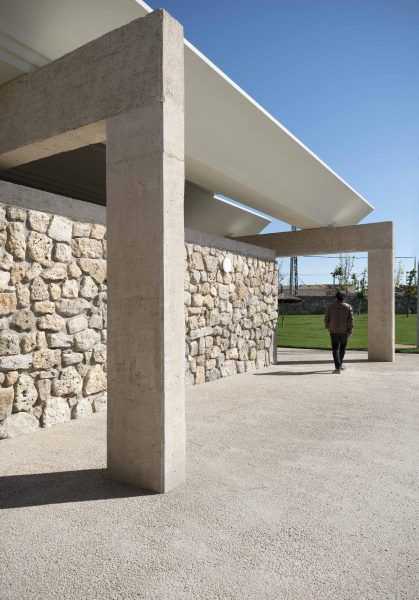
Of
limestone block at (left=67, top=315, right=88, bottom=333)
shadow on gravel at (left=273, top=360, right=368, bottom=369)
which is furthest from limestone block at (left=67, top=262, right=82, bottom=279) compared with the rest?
shadow on gravel at (left=273, top=360, right=368, bottom=369)

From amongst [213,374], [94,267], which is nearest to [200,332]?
[213,374]

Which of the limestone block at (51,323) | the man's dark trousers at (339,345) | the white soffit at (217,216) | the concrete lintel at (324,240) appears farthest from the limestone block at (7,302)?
the concrete lintel at (324,240)

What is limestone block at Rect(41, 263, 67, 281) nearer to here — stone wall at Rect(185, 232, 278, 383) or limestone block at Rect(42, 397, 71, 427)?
limestone block at Rect(42, 397, 71, 427)

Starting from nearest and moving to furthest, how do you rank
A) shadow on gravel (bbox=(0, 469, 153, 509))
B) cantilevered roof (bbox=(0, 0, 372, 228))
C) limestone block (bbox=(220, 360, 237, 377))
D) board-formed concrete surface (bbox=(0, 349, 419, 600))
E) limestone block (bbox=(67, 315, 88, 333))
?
1. board-formed concrete surface (bbox=(0, 349, 419, 600))
2. shadow on gravel (bbox=(0, 469, 153, 509))
3. cantilevered roof (bbox=(0, 0, 372, 228))
4. limestone block (bbox=(67, 315, 88, 333))
5. limestone block (bbox=(220, 360, 237, 377))

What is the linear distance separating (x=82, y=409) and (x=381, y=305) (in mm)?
8535

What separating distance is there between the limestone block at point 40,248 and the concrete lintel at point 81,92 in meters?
0.87

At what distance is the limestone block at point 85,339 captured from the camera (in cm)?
528

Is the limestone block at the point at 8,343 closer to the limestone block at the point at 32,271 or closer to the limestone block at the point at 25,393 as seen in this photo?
the limestone block at the point at 25,393

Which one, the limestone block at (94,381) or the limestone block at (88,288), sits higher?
the limestone block at (88,288)

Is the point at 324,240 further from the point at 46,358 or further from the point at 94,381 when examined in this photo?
the point at 46,358

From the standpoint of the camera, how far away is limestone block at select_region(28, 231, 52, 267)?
187 inches

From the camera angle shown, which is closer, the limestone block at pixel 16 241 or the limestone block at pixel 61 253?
the limestone block at pixel 16 241

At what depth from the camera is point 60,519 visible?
2725mm

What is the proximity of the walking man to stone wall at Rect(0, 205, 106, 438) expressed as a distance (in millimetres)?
5212
